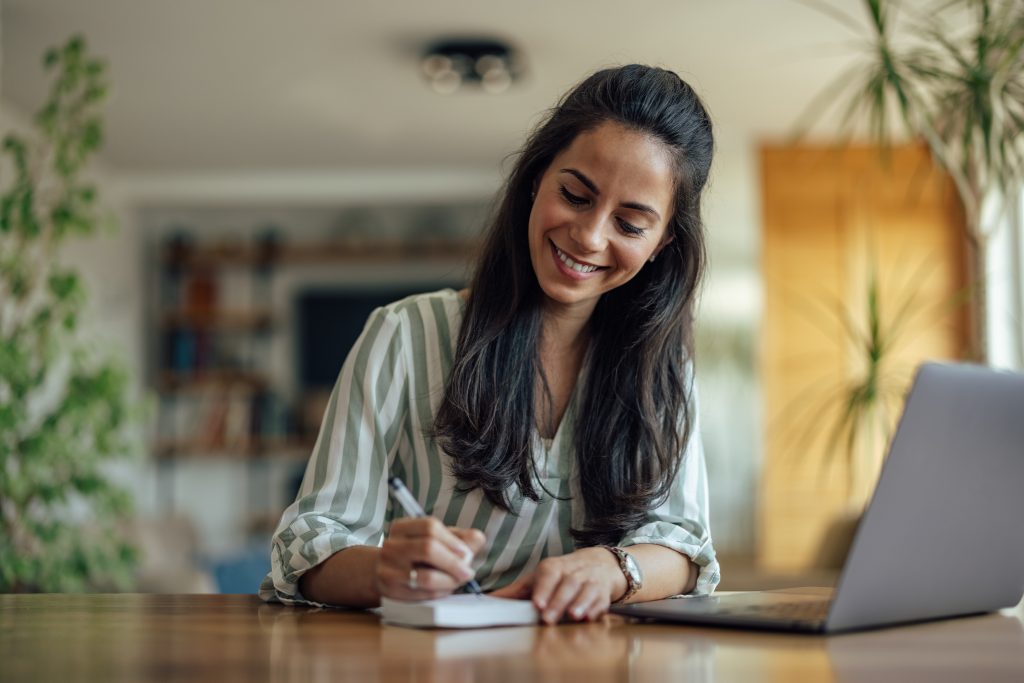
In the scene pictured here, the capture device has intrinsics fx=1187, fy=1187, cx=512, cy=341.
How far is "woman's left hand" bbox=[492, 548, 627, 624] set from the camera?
3.77 ft

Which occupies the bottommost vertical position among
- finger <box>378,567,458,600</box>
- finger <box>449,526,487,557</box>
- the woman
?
finger <box>378,567,458,600</box>

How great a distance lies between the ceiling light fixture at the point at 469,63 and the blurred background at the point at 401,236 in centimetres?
2

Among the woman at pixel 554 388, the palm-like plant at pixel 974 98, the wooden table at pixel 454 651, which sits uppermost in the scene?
the palm-like plant at pixel 974 98

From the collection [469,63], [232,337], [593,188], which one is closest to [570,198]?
[593,188]

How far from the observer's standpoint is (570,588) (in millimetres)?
1168

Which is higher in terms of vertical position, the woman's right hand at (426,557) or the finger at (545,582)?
the woman's right hand at (426,557)

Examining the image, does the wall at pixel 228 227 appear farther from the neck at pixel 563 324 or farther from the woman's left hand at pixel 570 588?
the woman's left hand at pixel 570 588

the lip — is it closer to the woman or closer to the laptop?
the woman

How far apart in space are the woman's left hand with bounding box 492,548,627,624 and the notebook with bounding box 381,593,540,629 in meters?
0.02

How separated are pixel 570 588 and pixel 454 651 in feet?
0.79

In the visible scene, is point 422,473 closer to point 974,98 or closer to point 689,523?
point 689,523

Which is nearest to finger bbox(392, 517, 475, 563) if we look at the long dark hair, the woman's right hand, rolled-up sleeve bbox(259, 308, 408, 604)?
the woman's right hand

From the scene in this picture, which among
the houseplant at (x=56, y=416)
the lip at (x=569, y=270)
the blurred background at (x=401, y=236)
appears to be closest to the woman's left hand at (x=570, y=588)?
the lip at (x=569, y=270)

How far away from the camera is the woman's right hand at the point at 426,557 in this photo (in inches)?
43.1
